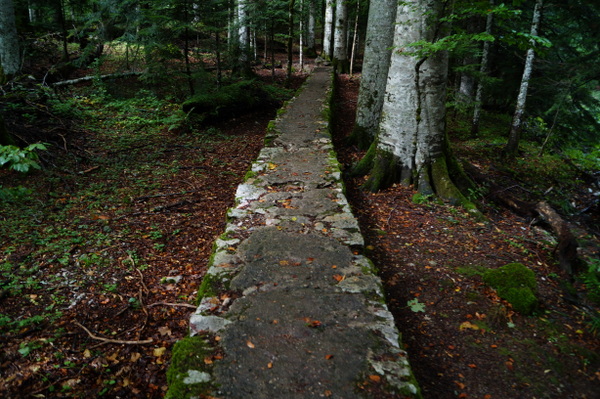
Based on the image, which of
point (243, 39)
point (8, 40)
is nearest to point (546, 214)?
point (243, 39)

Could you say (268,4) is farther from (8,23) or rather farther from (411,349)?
(411,349)

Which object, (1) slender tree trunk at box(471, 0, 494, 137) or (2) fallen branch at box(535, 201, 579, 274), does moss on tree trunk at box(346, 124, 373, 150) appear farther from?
(2) fallen branch at box(535, 201, 579, 274)

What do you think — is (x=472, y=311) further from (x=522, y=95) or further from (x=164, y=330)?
(x=522, y=95)

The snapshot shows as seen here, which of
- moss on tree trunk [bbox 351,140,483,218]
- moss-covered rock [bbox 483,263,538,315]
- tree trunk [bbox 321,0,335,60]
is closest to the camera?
moss-covered rock [bbox 483,263,538,315]

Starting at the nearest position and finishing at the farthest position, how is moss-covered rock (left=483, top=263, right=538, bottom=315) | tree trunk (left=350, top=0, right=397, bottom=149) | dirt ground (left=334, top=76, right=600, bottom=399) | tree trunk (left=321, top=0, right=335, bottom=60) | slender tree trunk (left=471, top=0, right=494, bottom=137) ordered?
dirt ground (left=334, top=76, right=600, bottom=399) → moss-covered rock (left=483, top=263, right=538, bottom=315) → tree trunk (left=350, top=0, right=397, bottom=149) → slender tree trunk (left=471, top=0, right=494, bottom=137) → tree trunk (left=321, top=0, right=335, bottom=60)

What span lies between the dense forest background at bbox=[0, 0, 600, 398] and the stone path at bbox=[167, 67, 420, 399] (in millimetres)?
583

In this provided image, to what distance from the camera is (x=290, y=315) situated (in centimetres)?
288

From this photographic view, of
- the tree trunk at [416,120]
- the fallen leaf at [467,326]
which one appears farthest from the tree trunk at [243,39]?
the fallen leaf at [467,326]

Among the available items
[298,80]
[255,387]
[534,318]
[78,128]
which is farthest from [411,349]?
[298,80]

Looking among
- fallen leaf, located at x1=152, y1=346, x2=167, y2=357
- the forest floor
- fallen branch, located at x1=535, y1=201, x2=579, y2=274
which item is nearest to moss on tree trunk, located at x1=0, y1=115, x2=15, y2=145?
the forest floor

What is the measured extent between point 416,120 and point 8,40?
1018cm

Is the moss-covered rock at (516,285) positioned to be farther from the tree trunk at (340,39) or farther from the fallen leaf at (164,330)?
the tree trunk at (340,39)

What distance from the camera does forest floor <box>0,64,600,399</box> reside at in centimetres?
283

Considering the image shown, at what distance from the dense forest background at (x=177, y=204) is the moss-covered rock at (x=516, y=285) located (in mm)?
→ 118
